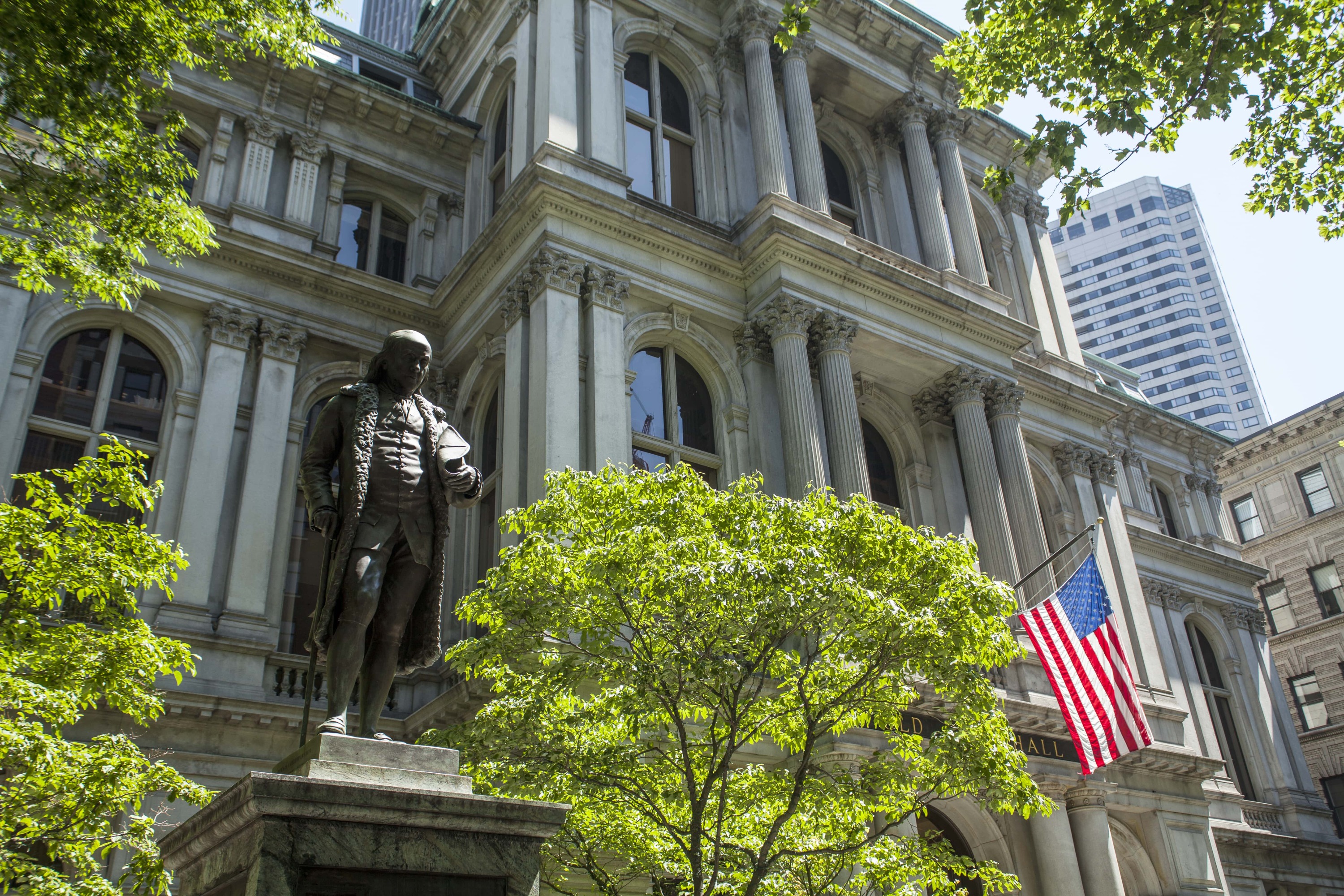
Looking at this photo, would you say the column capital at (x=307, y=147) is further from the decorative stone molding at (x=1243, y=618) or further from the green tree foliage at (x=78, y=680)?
the decorative stone molding at (x=1243, y=618)

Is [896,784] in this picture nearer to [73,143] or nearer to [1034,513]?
[73,143]

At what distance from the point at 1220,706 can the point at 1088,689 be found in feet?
71.0

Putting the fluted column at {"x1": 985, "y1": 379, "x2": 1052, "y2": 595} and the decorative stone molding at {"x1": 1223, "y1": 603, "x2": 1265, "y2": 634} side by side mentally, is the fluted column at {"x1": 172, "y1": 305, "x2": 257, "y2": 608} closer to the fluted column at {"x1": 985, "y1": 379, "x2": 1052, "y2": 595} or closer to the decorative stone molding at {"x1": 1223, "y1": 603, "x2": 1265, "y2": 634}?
the fluted column at {"x1": 985, "y1": 379, "x2": 1052, "y2": 595}

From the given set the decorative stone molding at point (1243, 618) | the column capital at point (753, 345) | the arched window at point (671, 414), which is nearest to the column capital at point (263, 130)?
the arched window at point (671, 414)

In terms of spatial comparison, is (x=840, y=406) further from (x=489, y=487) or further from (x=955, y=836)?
(x=955, y=836)

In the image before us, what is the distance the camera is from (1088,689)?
17.8m

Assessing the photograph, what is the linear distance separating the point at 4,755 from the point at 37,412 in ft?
44.0

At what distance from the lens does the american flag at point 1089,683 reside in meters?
17.6

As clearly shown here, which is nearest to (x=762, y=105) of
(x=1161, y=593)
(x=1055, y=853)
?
(x=1055, y=853)

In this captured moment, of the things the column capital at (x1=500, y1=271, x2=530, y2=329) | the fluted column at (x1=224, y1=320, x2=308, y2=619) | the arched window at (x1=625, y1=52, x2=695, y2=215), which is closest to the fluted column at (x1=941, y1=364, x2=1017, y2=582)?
the arched window at (x1=625, y1=52, x2=695, y2=215)

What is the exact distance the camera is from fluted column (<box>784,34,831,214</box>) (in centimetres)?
2605

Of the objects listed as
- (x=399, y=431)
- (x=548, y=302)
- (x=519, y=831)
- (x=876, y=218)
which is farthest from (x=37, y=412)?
(x=876, y=218)

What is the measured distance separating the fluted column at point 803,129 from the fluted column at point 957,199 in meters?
3.97

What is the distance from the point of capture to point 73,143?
1180 cm
